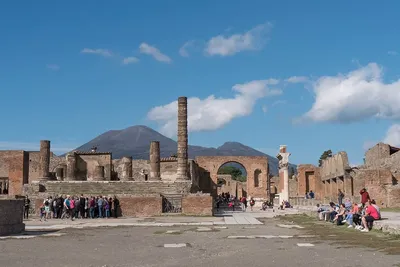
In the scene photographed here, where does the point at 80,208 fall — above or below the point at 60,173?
below

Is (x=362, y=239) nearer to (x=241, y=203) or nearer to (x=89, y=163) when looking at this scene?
(x=241, y=203)

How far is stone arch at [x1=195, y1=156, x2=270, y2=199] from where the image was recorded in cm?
5512

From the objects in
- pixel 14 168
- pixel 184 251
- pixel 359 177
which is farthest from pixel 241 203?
pixel 184 251

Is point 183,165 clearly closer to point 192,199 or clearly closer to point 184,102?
point 184,102

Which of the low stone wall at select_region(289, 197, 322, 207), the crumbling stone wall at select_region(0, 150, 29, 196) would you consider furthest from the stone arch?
the crumbling stone wall at select_region(0, 150, 29, 196)

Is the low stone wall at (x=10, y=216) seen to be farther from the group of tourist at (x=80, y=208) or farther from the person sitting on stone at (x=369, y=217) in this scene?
the person sitting on stone at (x=369, y=217)

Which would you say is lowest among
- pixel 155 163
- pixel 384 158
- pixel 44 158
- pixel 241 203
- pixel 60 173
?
pixel 241 203

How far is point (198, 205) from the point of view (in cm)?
2466

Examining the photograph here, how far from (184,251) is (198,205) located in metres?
14.3

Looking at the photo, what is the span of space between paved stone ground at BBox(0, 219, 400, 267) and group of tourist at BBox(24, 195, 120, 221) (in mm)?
9433

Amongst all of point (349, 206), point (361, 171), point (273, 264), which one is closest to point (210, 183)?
point (361, 171)

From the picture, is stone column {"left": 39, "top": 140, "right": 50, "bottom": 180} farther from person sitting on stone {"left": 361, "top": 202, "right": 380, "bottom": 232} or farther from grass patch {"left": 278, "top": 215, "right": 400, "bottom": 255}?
person sitting on stone {"left": 361, "top": 202, "right": 380, "bottom": 232}

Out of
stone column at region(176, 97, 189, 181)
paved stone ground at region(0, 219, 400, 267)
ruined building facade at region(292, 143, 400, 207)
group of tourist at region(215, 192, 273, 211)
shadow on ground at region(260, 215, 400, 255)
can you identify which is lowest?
paved stone ground at region(0, 219, 400, 267)

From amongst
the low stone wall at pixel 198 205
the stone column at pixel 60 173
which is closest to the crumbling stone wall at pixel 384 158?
the low stone wall at pixel 198 205
